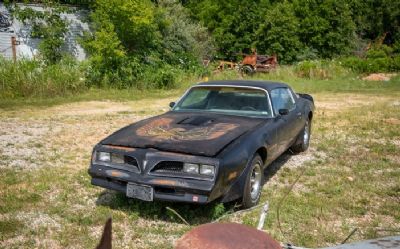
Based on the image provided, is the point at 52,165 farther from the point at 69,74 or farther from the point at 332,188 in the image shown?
the point at 69,74

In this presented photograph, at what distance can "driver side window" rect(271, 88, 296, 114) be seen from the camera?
5999 mm

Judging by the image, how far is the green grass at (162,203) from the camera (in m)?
4.24

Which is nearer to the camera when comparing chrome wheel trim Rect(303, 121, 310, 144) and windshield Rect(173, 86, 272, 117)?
windshield Rect(173, 86, 272, 117)

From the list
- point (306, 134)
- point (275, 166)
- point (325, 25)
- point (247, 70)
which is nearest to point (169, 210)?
point (275, 166)

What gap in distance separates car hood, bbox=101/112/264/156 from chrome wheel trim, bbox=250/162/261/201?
455 millimetres

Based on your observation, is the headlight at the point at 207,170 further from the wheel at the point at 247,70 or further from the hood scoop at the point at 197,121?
the wheel at the point at 247,70

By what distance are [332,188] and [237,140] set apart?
175 centimetres

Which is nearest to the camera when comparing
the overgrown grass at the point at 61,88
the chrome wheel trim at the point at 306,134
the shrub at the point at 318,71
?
the chrome wheel trim at the point at 306,134

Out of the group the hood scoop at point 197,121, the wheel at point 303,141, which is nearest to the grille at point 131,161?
the hood scoop at point 197,121

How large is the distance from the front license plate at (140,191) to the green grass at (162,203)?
324 millimetres

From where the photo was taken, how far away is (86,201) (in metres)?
5.07

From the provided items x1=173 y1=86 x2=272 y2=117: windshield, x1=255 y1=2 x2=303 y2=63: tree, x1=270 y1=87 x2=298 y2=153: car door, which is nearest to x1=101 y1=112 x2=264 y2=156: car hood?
x1=173 y1=86 x2=272 y2=117: windshield

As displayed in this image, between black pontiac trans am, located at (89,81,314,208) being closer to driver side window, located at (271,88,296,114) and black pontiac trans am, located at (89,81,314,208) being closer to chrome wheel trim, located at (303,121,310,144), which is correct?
driver side window, located at (271,88,296,114)

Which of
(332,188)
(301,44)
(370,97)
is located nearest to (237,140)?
(332,188)
